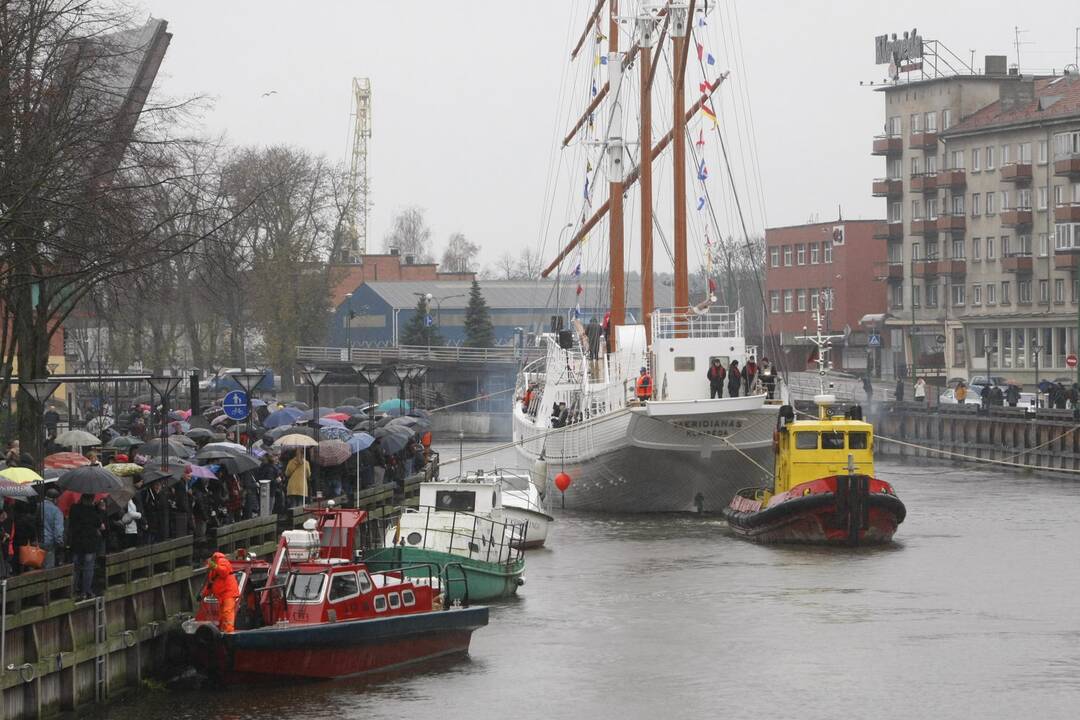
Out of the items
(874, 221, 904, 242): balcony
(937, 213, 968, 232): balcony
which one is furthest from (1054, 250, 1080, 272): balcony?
(874, 221, 904, 242): balcony

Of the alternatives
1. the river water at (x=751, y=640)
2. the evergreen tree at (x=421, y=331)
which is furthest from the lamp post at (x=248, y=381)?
the evergreen tree at (x=421, y=331)

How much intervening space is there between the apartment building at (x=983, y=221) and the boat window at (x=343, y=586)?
76465 millimetres

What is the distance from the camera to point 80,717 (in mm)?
26359

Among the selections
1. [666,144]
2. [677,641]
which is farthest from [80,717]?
[666,144]

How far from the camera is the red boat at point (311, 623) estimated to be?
93.6 feet

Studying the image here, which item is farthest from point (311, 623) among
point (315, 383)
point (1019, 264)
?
point (1019, 264)

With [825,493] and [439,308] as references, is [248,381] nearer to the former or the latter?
[825,493]

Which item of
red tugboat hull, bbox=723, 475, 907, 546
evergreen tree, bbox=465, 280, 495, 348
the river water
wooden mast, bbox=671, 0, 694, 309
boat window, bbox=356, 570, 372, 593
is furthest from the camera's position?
evergreen tree, bbox=465, 280, 495, 348

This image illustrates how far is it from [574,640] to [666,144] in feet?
124

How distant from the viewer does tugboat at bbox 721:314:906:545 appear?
46.9 metres

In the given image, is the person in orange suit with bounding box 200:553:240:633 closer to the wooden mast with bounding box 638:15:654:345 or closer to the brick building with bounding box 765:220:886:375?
the wooden mast with bounding box 638:15:654:345

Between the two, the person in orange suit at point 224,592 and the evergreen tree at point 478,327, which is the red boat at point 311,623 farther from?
the evergreen tree at point 478,327

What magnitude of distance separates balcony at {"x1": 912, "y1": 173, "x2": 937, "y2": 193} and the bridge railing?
2502cm

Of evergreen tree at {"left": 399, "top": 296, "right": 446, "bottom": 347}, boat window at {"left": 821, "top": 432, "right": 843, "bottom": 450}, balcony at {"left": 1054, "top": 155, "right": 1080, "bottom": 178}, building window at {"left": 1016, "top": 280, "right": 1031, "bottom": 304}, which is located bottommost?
boat window at {"left": 821, "top": 432, "right": 843, "bottom": 450}
